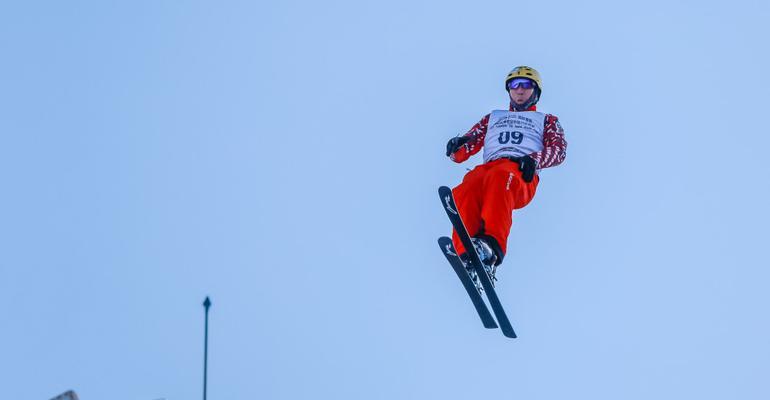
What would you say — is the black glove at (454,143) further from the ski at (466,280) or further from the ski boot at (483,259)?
the ski at (466,280)

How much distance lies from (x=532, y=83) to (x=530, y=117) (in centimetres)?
46

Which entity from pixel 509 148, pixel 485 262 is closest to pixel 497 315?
pixel 485 262

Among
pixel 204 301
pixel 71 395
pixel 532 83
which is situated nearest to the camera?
pixel 71 395

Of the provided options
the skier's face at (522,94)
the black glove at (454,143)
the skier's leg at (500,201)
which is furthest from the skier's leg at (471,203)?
the skier's face at (522,94)

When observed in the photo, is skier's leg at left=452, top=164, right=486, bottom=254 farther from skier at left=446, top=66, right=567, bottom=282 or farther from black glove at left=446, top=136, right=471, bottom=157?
black glove at left=446, top=136, right=471, bottom=157

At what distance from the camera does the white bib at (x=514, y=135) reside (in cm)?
1595

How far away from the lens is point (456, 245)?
15.5 meters

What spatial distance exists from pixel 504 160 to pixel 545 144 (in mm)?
596

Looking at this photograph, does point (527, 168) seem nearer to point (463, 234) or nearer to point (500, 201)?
point (500, 201)

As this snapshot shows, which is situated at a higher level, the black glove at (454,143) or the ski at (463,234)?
the black glove at (454,143)

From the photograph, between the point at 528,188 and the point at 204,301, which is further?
the point at 528,188

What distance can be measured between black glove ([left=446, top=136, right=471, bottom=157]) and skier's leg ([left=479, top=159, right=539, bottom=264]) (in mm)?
808

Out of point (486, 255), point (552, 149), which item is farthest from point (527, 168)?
point (486, 255)

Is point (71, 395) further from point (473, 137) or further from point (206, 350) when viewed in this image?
point (473, 137)
